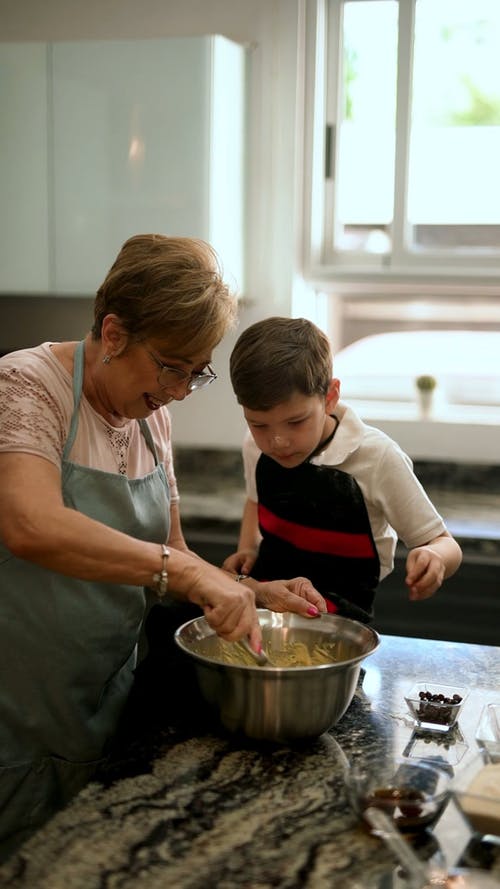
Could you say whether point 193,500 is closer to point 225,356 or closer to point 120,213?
point 225,356

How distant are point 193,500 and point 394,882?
2.16 metres

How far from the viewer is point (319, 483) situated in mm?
1913

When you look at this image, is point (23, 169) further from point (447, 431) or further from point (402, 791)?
point (402, 791)

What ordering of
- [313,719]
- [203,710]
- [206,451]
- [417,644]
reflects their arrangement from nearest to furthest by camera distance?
[313,719]
[203,710]
[417,644]
[206,451]

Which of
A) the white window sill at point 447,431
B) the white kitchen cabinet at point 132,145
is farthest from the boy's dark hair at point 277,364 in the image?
the white window sill at point 447,431

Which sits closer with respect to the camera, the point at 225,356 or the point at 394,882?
the point at 394,882

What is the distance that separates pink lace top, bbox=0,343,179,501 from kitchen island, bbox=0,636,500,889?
404 millimetres

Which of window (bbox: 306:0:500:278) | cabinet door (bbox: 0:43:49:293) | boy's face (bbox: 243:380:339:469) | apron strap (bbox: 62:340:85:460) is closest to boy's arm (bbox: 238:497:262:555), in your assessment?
boy's face (bbox: 243:380:339:469)

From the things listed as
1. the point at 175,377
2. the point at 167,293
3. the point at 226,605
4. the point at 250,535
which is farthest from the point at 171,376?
the point at 250,535

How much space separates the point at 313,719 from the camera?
4.43 feet

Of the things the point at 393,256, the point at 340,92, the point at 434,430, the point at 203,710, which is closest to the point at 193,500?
the point at 434,430

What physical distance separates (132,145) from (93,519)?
5.72 feet

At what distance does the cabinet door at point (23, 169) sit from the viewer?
9.85 ft

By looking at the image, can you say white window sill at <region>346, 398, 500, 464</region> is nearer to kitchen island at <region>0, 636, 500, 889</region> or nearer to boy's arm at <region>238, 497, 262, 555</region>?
boy's arm at <region>238, 497, 262, 555</region>
